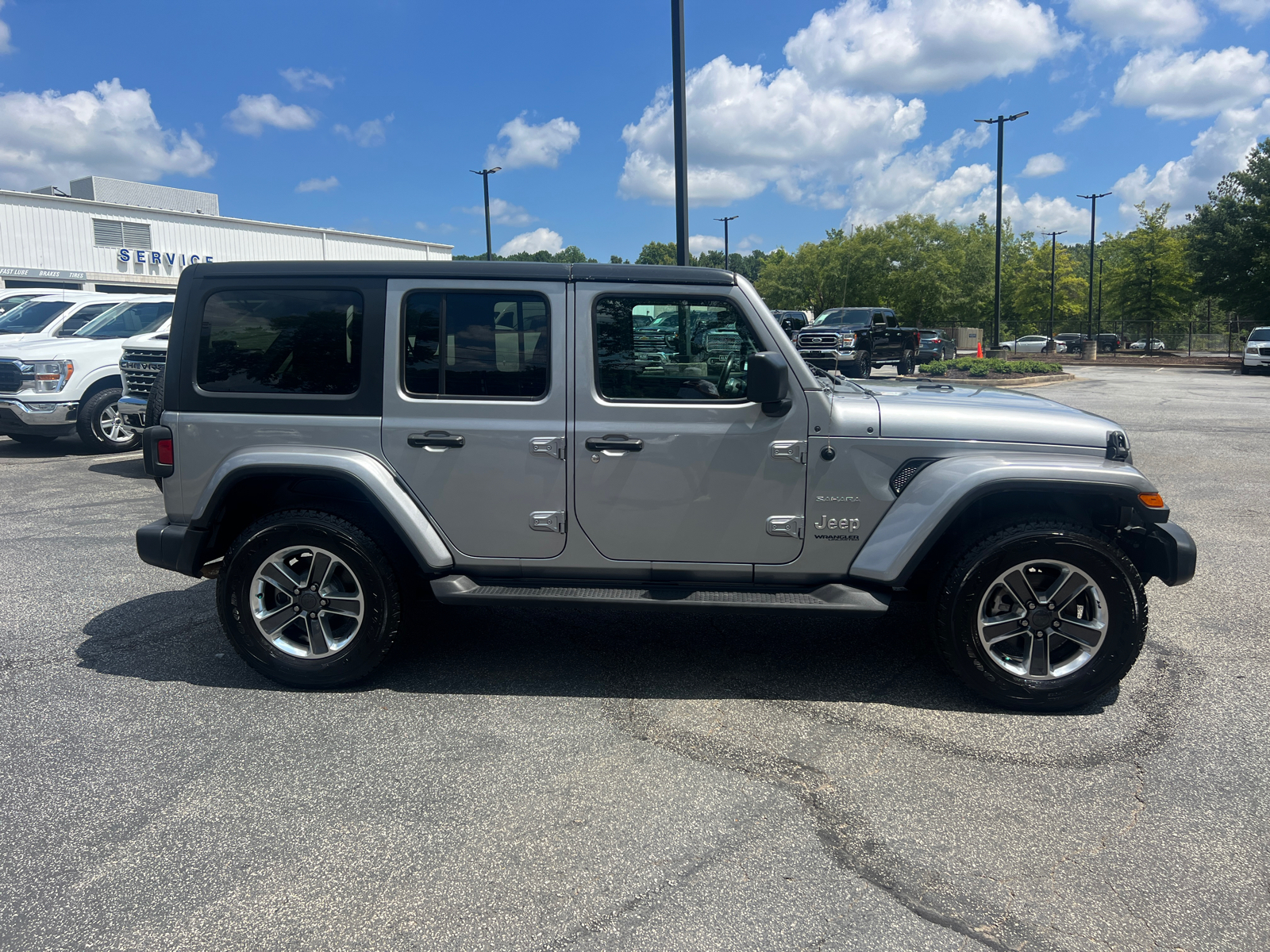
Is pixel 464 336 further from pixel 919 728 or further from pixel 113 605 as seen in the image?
pixel 113 605

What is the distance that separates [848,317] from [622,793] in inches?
1033

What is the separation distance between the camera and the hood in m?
4.00

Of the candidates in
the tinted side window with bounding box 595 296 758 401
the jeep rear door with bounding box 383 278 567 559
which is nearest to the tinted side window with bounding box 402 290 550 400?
the jeep rear door with bounding box 383 278 567 559

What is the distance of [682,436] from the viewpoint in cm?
407

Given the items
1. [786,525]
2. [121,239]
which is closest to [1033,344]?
[121,239]

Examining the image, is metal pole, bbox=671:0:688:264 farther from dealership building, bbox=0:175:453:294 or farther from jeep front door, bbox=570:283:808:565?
dealership building, bbox=0:175:453:294

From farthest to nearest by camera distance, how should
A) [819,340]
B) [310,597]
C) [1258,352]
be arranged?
1. [1258,352]
2. [819,340]
3. [310,597]

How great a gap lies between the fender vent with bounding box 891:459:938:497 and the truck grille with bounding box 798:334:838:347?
1853 centimetres

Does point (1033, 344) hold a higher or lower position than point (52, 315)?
higher

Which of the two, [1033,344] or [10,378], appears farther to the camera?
[1033,344]

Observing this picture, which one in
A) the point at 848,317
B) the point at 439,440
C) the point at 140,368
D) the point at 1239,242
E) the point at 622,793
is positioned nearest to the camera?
the point at 622,793

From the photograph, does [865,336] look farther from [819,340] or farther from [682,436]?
[682,436]

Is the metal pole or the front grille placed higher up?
the metal pole

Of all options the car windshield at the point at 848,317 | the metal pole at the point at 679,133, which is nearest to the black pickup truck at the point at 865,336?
the car windshield at the point at 848,317
